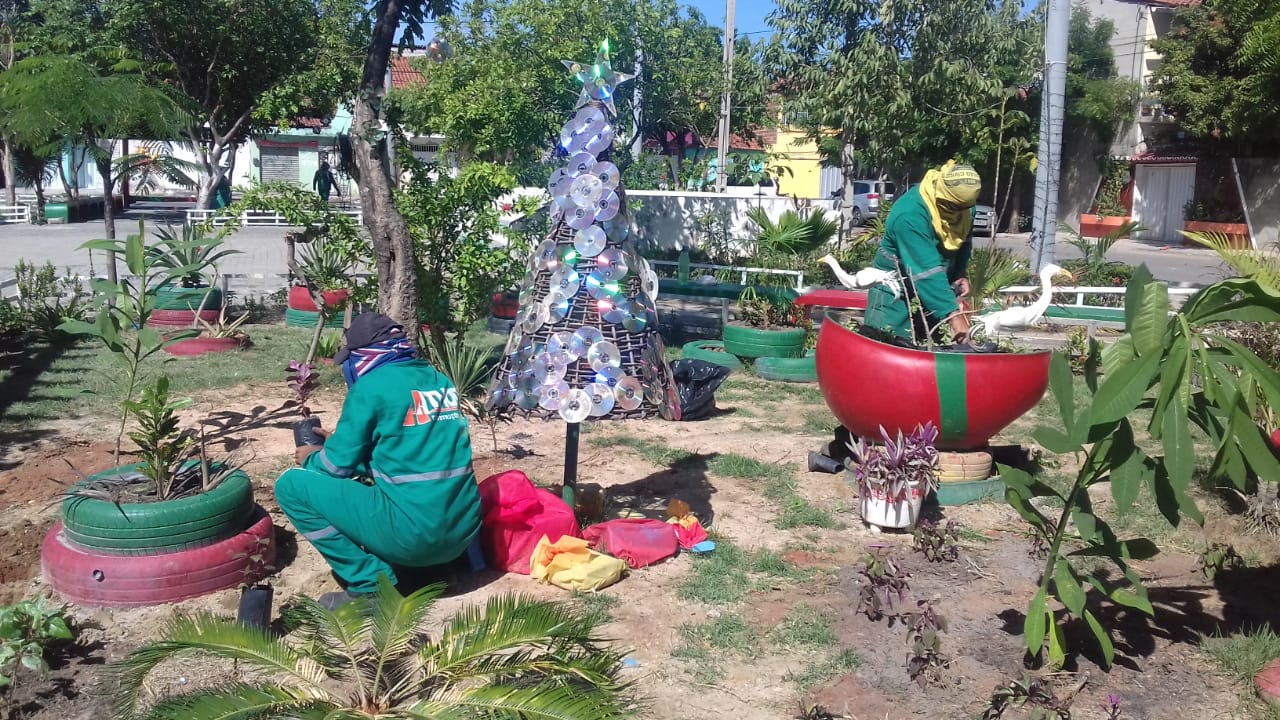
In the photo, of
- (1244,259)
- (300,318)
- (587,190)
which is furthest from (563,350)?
(300,318)

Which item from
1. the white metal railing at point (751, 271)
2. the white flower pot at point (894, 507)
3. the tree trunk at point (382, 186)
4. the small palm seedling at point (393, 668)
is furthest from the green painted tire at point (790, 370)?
the small palm seedling at point (393, 668)

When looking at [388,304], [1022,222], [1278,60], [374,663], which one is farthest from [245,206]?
[1022,222]

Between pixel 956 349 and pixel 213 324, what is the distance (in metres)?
7.41

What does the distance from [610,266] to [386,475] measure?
147cm

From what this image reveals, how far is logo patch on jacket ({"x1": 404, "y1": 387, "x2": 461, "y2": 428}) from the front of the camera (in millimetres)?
4211

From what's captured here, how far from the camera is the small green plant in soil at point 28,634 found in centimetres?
366

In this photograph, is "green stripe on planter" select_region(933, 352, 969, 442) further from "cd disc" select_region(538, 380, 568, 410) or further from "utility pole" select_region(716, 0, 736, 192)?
"utility pole" select_region(716, 0, 736, 192)

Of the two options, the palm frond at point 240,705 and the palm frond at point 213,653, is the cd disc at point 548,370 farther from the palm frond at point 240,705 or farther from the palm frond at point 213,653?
the palm frond at point 240,705

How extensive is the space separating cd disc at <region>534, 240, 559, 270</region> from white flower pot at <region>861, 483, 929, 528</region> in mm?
2025

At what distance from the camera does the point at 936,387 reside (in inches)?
216

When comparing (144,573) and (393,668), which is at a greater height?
(144,573)

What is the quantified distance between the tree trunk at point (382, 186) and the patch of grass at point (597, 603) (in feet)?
12.2

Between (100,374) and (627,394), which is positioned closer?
(627,394)

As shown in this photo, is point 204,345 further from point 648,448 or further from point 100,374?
point 648,448
